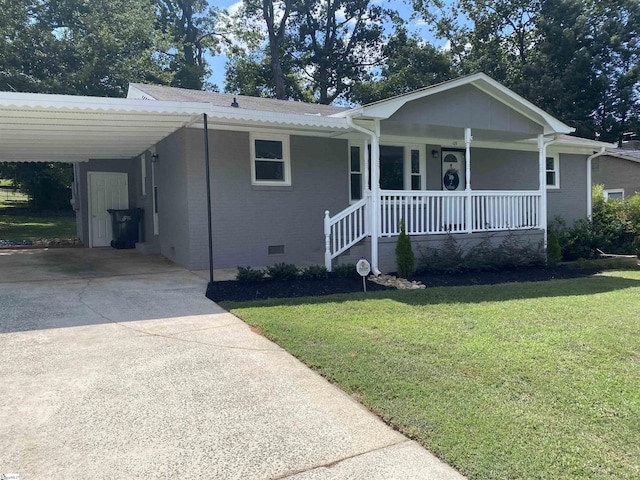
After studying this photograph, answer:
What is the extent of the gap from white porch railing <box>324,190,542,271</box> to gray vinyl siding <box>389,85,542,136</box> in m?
1.45

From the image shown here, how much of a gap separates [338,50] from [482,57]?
943cm

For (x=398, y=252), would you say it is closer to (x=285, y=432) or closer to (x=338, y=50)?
(x=285, y=432)

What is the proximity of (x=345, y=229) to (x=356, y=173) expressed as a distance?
262 centimetres

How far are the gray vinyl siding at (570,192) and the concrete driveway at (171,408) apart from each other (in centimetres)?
1212

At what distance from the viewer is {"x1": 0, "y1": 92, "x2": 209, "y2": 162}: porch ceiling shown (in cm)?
687

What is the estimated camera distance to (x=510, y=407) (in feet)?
11.1

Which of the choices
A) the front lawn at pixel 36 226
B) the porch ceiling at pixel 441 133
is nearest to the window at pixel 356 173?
the porch ceiling at pixel 441 133

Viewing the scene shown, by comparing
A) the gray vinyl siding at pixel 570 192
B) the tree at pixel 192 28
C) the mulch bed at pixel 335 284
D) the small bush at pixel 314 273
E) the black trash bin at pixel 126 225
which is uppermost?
the tree at pixel 192 28

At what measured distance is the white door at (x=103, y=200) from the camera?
1391cm

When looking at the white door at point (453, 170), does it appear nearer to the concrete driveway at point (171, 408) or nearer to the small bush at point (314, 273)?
the small bush at point (314, 273)

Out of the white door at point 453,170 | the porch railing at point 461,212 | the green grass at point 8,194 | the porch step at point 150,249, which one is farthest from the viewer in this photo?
the green grass at point 8,194

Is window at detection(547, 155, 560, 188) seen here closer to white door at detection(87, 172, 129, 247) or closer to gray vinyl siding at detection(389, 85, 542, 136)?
gray vinyl siding at detection(389, 85, 542, 136)

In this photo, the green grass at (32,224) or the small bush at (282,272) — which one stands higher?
the green grass at (32,224)

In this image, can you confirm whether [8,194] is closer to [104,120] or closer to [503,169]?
[104,120]
